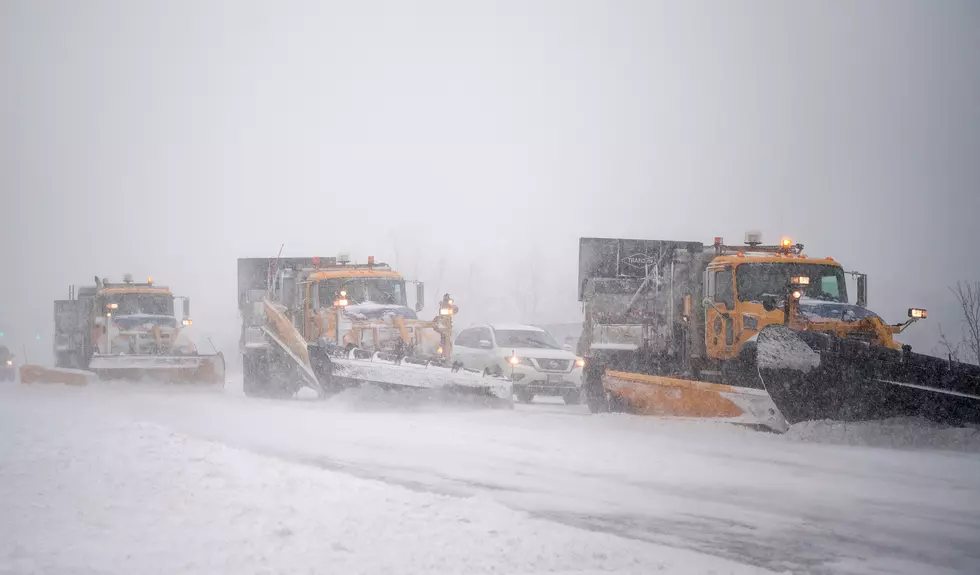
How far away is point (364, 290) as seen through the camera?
18.8 m

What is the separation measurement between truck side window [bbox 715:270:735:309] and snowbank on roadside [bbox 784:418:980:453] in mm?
2604

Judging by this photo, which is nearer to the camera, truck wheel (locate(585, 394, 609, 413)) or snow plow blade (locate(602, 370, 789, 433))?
snow plow blade (locate(602, 370, 789, 433))

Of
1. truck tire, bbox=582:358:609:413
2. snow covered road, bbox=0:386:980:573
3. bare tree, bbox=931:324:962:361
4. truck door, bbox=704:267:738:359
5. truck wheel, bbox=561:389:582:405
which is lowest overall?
truck wheel, bbox=561:389:582:405

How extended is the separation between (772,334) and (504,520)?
17.3 ft

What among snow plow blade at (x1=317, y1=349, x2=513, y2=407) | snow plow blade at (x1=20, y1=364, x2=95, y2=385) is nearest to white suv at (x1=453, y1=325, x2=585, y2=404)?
snow plow blade at (x1=317, y1=349, x2=513, y2=407)

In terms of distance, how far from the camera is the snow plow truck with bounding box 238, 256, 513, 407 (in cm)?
1569

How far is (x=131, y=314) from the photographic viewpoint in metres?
24.9

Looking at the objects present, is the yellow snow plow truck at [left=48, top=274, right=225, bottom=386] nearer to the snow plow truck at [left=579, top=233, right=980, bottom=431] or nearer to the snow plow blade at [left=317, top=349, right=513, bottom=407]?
the snow plow blade at [left=317, top=349, right=513, bottom=407]

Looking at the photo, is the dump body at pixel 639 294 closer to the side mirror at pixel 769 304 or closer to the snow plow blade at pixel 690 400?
the snow plow blade at pixel 690 400

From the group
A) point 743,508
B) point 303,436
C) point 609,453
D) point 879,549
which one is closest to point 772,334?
point 609,453

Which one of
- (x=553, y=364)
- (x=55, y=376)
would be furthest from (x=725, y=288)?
(x=55, y=376)

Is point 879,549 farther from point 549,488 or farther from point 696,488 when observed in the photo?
point 549,488

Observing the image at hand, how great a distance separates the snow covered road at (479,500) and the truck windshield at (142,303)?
40.8 ft

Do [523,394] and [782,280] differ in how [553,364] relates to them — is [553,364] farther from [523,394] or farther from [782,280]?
[782,280]
